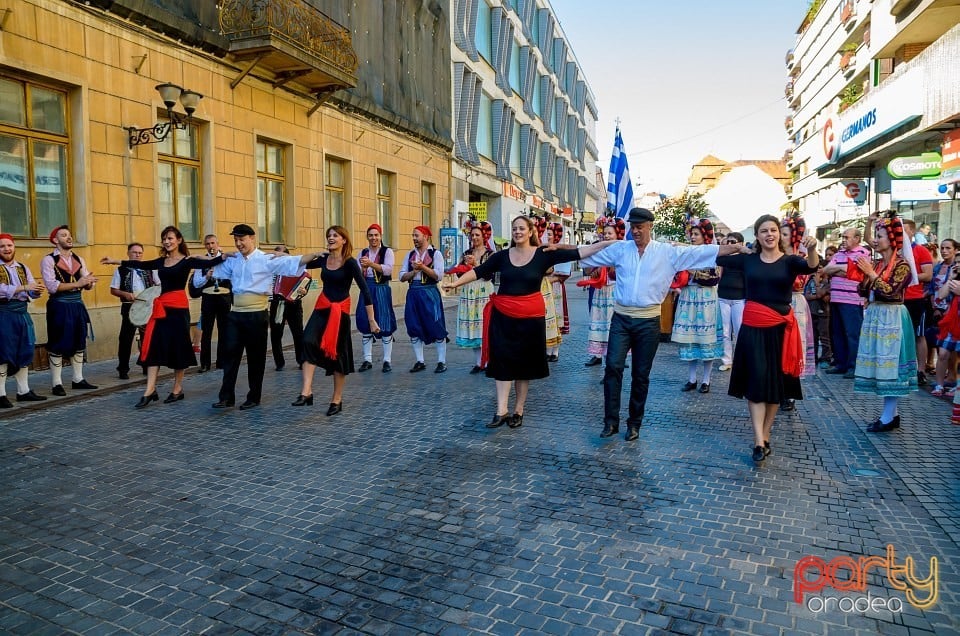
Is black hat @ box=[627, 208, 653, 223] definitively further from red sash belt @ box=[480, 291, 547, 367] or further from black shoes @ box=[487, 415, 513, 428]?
black shoes @ box=[487, 415, 513, 428]

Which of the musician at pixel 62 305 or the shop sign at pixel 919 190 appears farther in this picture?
the shop sign at pixel 919 190

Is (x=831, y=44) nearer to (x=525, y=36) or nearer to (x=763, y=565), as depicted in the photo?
(x=525, y=36)

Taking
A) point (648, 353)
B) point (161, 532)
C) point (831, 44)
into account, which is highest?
point (831, 44)

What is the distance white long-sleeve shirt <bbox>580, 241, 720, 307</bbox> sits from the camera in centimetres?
629

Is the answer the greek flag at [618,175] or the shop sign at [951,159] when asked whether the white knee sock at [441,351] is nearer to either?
the greek flag at [618,175]

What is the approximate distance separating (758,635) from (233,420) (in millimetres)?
5575

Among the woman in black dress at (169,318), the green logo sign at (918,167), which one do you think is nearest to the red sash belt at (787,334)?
the woman in black dress at (169,318)

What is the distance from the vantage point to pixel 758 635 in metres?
3.03

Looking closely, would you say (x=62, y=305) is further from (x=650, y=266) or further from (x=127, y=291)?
(x=650, y=266)

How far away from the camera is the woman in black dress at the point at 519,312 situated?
6.62m

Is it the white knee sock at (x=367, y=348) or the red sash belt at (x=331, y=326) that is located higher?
the red sash belt at (x=331, y=326)

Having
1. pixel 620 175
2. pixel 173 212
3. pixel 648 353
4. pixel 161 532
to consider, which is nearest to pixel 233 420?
pixel 161 532

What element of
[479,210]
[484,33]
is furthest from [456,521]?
[484,33]

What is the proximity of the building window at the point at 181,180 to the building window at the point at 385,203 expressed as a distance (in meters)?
8.08
